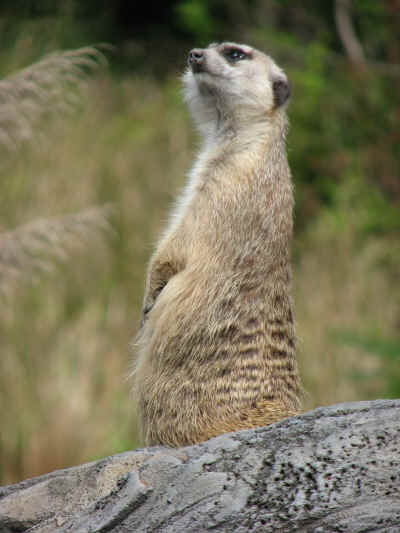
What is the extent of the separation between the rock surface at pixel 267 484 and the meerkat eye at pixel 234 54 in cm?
180

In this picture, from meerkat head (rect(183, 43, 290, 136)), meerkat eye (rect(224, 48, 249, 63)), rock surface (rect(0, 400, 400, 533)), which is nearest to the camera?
rock surface (rect(0, 400, 400, 533))

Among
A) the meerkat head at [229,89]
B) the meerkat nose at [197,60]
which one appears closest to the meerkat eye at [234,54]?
the meerkat head at [229,89]

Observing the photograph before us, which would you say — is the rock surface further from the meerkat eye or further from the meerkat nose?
the meerkat eye

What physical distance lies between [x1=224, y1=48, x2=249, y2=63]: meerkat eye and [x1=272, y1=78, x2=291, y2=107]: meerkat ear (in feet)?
0.64

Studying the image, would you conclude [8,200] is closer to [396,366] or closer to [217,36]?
[396,366]

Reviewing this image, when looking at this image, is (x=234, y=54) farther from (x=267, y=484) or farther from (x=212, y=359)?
(x=267, y=484)

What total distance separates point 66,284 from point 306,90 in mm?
3251

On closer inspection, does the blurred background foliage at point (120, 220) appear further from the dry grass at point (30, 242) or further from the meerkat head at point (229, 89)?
the meerkat head at point (229, 89)

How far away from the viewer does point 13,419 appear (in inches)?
199

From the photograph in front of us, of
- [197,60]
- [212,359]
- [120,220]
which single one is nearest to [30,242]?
[197,60]

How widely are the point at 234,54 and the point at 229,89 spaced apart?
0.79ft

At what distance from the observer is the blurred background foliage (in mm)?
4867

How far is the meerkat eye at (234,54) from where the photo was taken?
137 inches

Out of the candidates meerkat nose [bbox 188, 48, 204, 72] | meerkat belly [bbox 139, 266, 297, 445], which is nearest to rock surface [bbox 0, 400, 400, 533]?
meerkat belly [bbox 139, 266, 297, 445]
